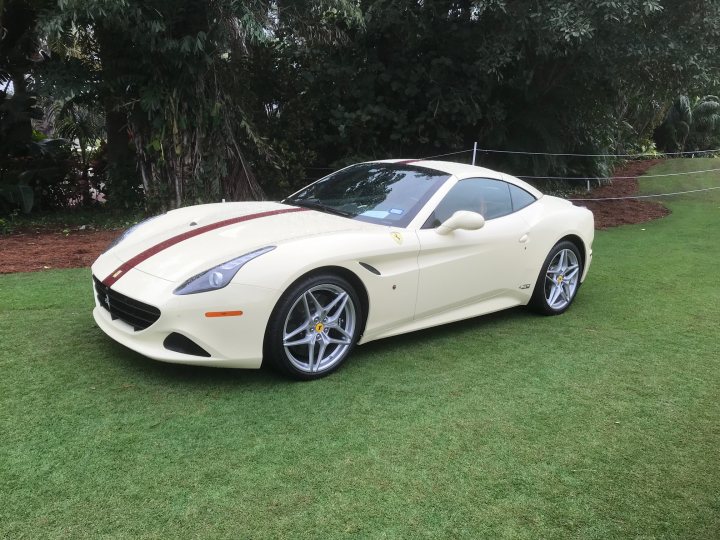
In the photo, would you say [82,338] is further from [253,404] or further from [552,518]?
[552,518]

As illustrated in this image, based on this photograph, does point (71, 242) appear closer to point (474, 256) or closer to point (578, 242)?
point (474, 256)

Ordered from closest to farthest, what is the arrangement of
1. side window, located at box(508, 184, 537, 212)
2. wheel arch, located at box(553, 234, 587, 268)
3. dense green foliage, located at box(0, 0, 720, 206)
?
side window, located at box(508, 184, 537, 212) → wheel arch, located at box(553, 234, 587, 268) → dense green foliage, located at box(0, 0, 720, 206)

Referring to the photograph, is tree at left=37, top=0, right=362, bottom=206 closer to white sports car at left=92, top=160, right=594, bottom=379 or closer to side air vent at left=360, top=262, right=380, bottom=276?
white sports car at left=92, top=160, right=594, bottom=379

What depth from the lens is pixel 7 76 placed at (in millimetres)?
9844

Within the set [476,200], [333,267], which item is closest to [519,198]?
[476,200]

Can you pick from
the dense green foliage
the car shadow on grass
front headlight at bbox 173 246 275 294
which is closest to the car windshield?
the car shadow on grass

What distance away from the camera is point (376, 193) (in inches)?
177

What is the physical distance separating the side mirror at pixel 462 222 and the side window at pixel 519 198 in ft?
3.00

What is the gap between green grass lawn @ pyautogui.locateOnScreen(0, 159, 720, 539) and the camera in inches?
94.0

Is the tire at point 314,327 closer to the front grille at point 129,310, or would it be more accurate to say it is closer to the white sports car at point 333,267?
the white sports car at point 333,267

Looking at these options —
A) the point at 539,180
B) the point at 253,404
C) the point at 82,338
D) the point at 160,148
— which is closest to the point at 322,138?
the point at 160,148

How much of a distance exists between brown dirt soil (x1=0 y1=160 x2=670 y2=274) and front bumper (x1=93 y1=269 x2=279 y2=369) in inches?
136

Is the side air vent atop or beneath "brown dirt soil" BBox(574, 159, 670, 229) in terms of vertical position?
atop

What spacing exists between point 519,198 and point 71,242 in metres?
5.64
